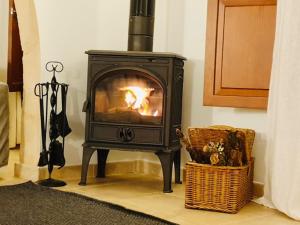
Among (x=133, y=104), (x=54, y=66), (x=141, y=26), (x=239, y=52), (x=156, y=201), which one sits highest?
(x=141, y=26)

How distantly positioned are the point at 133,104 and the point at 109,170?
0.70 m

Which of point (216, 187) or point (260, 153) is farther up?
point (260, 153)

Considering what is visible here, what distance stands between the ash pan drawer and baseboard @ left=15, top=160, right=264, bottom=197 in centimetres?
42

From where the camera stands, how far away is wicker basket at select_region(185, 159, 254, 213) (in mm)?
2629

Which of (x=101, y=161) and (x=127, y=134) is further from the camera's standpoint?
(x=101, y=161)

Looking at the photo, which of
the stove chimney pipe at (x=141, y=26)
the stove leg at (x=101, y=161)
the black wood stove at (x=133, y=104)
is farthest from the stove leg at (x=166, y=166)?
the stove chimney pipe at (x=141, y=26)

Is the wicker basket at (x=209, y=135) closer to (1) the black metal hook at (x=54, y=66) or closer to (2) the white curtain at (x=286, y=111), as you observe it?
(2) the white curtain at (x=286, y=111)

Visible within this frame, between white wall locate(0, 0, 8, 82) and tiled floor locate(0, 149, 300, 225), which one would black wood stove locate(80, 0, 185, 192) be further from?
white wall locate(0, 0, 8, 82)

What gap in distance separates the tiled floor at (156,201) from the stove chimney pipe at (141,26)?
0.89m

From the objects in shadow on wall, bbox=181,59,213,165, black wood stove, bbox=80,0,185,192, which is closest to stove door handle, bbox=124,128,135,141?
black wood stove, bbox=80,0,185,192

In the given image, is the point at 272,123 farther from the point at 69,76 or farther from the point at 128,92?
the point at 69,76

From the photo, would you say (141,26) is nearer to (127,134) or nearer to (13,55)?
(127,134)

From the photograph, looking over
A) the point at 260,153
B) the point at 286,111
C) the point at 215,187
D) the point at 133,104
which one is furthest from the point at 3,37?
the point at 286,111

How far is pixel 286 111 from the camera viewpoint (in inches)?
103
